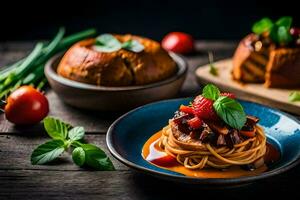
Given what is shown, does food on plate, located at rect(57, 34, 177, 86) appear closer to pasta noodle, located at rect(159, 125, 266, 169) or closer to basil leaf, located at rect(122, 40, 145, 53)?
basil leaf, located at rect(122, 40, 145, 53)

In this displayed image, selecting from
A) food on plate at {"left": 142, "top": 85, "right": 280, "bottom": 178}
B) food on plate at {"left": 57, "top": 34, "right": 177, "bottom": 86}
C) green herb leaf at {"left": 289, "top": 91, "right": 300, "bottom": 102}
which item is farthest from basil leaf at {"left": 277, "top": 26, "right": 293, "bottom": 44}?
food on plate at {"left": 142, "top": 85, "right": 280, "bottom": 178}

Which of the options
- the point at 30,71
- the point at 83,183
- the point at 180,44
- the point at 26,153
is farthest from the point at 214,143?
the point at 180,44

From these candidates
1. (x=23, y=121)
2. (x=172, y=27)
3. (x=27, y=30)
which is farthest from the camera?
(x=172, y=27)

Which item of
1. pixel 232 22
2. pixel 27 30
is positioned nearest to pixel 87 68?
pixel 27 30

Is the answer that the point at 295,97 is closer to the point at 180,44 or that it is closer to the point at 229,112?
the point at 229,112

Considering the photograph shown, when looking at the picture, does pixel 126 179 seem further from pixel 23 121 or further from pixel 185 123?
pixel 23 121

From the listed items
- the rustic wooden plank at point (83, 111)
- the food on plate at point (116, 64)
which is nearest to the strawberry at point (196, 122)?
the rustic wooden plank at point (83, 111)

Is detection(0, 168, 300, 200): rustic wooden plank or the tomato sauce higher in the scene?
the tomato sauce
